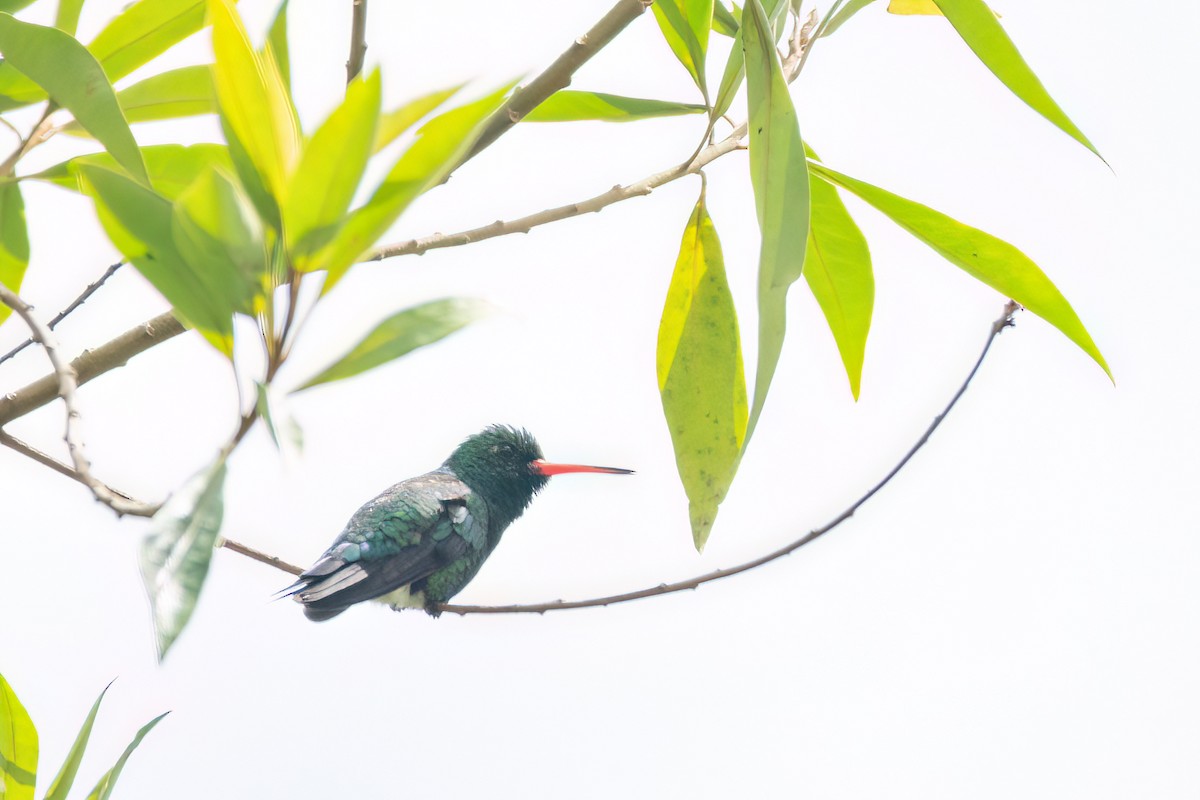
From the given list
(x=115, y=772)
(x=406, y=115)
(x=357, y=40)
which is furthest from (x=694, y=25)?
(x=115, y=772)

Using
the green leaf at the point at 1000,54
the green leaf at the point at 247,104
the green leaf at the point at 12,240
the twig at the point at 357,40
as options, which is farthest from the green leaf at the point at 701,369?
the green leaf at the point at 12,240

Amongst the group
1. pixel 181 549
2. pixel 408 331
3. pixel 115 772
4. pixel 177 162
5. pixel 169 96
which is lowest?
pixel 115 772

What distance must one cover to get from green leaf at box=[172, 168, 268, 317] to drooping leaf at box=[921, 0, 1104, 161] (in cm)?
98

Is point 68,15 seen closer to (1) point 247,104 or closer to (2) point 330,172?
(1) point 247,104

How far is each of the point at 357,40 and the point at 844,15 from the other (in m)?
0.83

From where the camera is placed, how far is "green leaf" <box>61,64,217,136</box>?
1758 millimetres

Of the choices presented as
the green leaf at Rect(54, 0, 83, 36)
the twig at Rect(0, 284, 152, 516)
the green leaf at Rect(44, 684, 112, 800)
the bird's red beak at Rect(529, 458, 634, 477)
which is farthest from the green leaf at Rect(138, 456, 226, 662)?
the bird's red beak at Rect(529, 458, 634, 477)

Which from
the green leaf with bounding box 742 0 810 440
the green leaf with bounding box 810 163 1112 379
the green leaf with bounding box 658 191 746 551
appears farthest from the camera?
the green leaf with bounding box 658 191 746 551

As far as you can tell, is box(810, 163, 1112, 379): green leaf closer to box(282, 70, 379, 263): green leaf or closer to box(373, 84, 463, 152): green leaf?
box(373, 84, 463, 152): green leaf

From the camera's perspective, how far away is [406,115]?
1110 millimetres

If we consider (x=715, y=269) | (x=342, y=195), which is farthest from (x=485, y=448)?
(x=342, y=195)

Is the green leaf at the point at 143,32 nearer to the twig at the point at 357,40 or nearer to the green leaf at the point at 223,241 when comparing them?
the twig at the point at 357,40

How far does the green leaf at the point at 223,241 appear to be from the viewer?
989 mm

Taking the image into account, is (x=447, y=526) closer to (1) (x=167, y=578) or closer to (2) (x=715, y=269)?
(2) (x=715, y=269)
